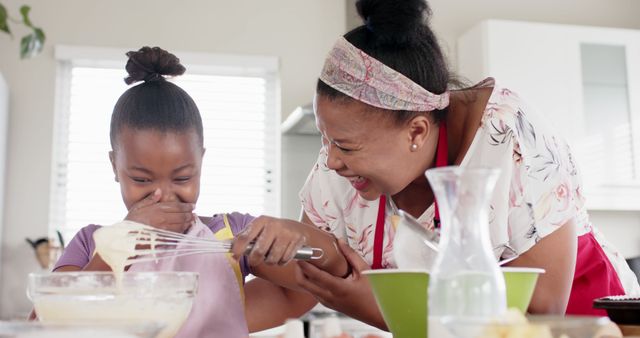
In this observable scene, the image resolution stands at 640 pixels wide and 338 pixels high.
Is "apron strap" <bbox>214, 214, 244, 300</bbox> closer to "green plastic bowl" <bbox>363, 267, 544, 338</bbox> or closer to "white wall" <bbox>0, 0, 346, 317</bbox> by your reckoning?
"green plastic bowl" <bbox>363, 267, 544, 338</bbox>

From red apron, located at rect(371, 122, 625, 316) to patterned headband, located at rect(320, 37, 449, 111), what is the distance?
0.82 ft

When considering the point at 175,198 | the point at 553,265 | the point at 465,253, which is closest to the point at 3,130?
the point at 175,198

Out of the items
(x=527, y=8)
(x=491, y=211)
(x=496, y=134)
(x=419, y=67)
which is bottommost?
(x=491, y=211)

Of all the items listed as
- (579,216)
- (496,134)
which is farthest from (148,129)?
(579,216)

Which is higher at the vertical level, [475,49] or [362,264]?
[475,49]

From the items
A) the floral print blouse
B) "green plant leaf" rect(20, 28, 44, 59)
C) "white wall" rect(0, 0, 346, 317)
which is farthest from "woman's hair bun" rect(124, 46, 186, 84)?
"white wall" rect(0, 0, 346, 317)

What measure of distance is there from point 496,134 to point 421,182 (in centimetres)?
23

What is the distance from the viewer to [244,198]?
383cm

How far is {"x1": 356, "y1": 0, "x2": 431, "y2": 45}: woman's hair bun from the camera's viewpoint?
124cm

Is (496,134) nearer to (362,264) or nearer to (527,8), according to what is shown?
(362,264)

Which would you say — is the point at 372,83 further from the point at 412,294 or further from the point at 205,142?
the point at 205,142

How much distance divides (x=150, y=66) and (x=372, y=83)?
546mm

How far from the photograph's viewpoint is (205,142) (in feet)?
12.3

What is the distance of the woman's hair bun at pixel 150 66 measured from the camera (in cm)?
153
